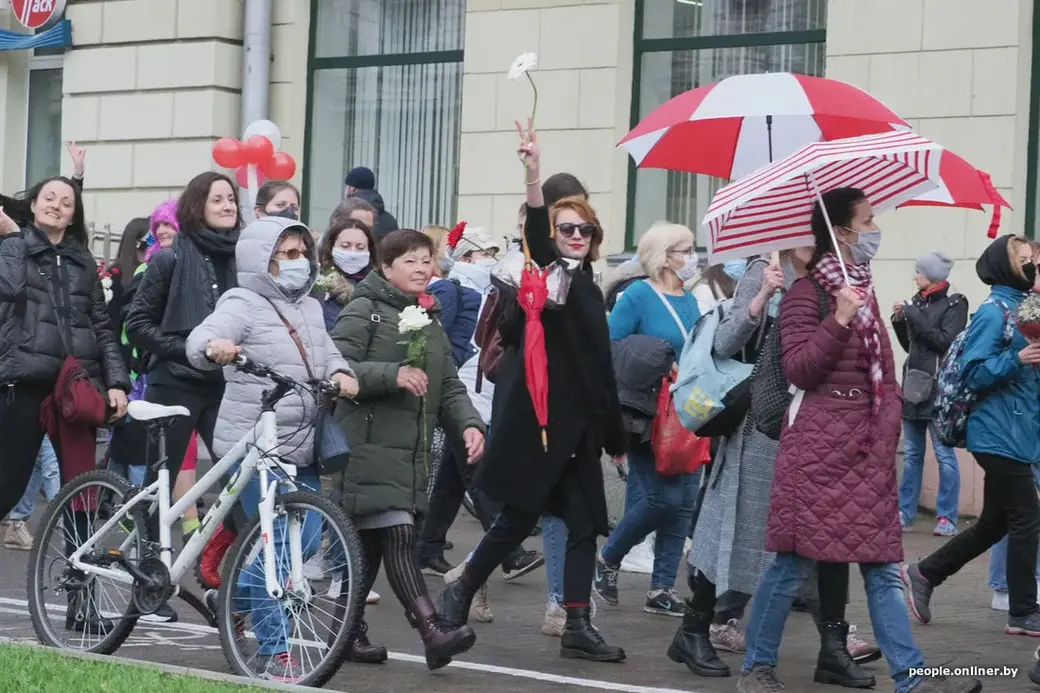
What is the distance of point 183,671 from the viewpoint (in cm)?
640

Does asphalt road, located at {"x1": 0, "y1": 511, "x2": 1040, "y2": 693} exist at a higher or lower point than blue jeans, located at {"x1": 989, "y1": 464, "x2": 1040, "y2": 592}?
lower

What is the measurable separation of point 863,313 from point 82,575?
10.3 feet

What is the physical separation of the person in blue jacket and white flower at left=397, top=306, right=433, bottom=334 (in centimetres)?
266

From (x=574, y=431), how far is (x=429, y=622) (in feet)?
3.19

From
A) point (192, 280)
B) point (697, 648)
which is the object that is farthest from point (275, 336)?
point (697, 648)

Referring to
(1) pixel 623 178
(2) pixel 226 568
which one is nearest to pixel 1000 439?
(2) pixel 226 568

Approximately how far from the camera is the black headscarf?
8.55 metres

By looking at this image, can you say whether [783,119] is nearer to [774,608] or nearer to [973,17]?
[774,608]

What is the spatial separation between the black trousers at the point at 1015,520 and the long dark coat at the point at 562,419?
1.99 meters

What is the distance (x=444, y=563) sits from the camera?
10023mm

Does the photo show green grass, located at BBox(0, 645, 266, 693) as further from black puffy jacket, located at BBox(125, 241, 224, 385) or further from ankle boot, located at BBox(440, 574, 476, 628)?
black puffy jacket, located at BBox(125, 241, 224, 385)

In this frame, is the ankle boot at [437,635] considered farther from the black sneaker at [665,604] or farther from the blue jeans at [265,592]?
the black sneaker at [665,604]

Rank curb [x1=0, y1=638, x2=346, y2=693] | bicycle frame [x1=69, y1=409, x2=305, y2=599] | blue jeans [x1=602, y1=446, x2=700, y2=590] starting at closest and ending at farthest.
Answer: curb [x1=0, y1=638, x2=346, y2=693]
bicycle frame [x1=69, y1=409, x2=305, y2=599]
blue jeans [x1=602, y1=446, x2=700, y2=590]

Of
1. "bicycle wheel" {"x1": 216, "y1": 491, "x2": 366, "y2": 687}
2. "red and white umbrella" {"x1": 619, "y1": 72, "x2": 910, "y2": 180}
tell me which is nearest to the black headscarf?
"red and white umbrella" {"x1": 619, "y1": 72, "x2": 910, "y2": 180}
